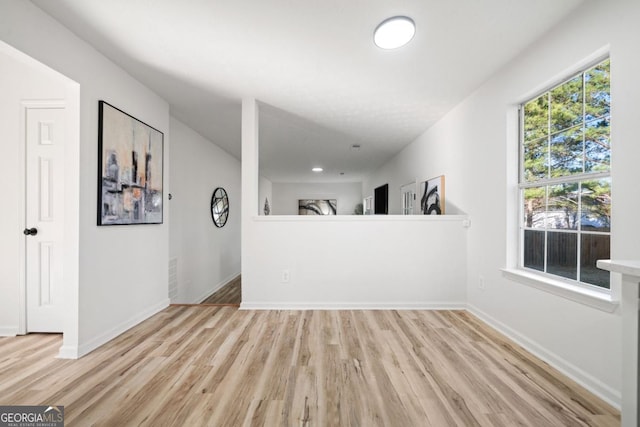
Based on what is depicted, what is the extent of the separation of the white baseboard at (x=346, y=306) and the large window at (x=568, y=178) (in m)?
1.00

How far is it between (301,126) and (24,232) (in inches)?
121

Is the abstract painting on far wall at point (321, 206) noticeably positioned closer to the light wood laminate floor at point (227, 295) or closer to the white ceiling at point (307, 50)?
the light wood laminate floor at point (227, 295)

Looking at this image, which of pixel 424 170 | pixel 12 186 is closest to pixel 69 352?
pixel 12 186

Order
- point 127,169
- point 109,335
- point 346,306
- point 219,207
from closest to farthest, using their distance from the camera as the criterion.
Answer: point 109,335
point 127,169
point 346,306
point 219,207

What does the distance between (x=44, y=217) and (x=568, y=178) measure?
13.2ft

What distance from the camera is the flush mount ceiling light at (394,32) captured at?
1.83 metres

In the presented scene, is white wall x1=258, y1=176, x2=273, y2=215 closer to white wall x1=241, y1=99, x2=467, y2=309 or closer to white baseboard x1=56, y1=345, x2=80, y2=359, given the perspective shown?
white wall x1=241, y1=99, x2=467, y2=309

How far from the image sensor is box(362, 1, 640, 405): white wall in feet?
4.81

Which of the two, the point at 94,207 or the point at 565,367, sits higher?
the point at 94,207

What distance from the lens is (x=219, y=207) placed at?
17.5 ft

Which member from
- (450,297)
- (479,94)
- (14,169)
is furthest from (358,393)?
(14,169)

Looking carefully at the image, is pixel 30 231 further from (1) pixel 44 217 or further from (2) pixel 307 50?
(2) pixel 307 50

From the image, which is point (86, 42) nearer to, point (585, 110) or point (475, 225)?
point (585, 110)

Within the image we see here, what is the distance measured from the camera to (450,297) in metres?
3.07
